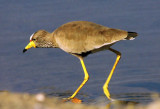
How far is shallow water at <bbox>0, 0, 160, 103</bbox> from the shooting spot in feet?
33.2

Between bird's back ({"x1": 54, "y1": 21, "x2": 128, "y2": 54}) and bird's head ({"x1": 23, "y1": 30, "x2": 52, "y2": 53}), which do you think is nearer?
bird's back ({"x1": 54, "y1": 21, "x2": 128, "y2": 54})

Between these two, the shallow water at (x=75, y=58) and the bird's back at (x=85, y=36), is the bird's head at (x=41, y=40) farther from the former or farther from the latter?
the shallow water at (x=75, y=58)

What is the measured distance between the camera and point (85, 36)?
9.38 m

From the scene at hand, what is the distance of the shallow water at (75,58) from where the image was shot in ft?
33.2

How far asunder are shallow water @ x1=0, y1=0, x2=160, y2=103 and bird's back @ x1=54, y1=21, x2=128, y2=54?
96 cm

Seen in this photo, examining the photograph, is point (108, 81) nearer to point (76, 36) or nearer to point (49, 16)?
point (76, 36)

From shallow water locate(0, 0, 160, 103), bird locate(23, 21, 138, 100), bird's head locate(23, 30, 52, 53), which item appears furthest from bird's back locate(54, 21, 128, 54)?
shallow water locate(0, 0, 160, 103)

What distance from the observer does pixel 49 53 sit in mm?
11570

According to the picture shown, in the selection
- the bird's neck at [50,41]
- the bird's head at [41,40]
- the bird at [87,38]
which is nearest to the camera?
the bird at [87,38]

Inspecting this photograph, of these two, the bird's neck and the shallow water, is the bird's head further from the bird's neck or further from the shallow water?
the shallow water

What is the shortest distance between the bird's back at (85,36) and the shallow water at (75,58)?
96 centimetres

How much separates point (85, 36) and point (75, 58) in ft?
6.78

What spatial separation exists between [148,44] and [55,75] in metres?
2.19

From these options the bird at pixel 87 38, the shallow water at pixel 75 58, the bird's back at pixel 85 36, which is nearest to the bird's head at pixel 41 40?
the bird at pixel 87 38
